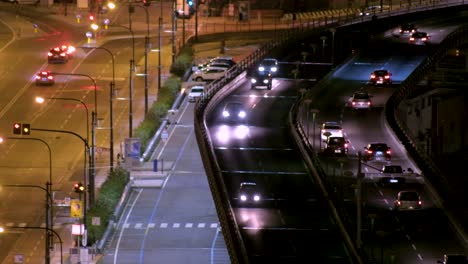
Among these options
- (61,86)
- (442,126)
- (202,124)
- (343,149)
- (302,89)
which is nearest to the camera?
(343,149)

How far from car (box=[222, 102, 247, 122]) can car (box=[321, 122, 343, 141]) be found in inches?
344

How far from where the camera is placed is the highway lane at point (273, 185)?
4193 inches

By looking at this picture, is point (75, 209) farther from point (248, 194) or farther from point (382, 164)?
point (382, 164)

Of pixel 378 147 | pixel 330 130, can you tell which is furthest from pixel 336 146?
pixel 330 130

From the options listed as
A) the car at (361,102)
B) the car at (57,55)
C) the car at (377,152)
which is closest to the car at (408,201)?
the car at (377,152)

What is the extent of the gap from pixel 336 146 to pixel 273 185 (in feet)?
31.6

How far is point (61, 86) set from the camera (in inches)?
6580

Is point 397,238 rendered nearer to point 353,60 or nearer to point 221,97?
point 221,97

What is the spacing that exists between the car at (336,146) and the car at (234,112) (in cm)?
1511

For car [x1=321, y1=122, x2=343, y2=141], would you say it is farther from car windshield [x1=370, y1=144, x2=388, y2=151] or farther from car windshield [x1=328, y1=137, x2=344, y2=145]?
car windshield [x1=370, y1=144, x2=388, y2=151]

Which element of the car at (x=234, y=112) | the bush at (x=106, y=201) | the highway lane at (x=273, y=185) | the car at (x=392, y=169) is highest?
the car at (x=234, y=112)

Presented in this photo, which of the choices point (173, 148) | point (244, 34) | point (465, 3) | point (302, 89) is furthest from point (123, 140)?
point (465, 3)

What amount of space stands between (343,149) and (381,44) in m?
48.2

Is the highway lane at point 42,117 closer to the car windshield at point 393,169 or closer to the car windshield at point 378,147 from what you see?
the car windshield at point 378,147
